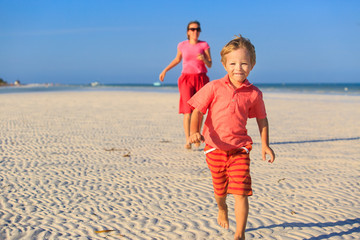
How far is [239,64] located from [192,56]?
340 centimetres

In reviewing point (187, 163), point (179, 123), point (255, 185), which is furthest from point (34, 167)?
point (179, 123)

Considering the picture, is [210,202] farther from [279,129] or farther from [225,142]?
[279,129]

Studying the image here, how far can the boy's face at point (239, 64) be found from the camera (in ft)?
8.21

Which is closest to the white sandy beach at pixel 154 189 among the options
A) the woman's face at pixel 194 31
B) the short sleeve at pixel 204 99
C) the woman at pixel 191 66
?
the woman at pixel 191 66

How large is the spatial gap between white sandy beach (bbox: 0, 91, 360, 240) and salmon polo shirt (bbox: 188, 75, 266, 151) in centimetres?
73

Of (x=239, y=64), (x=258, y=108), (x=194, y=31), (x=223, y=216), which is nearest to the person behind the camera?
(x=239, y=64)

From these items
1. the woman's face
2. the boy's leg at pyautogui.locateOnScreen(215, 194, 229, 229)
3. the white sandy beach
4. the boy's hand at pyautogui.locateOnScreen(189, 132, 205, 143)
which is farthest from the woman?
the boy's hand at pyautogui.locateOnScreen(189, 132, 205, 143)

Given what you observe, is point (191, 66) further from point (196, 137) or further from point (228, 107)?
point (196, 137)

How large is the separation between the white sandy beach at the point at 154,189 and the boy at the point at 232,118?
0.48 metres

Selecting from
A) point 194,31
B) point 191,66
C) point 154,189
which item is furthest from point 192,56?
point 154,189

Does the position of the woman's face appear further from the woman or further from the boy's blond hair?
the boy's blond hair

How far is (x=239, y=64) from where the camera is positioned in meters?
2.52

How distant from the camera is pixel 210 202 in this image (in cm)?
346

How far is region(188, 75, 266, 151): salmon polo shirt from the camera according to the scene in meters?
2.57
